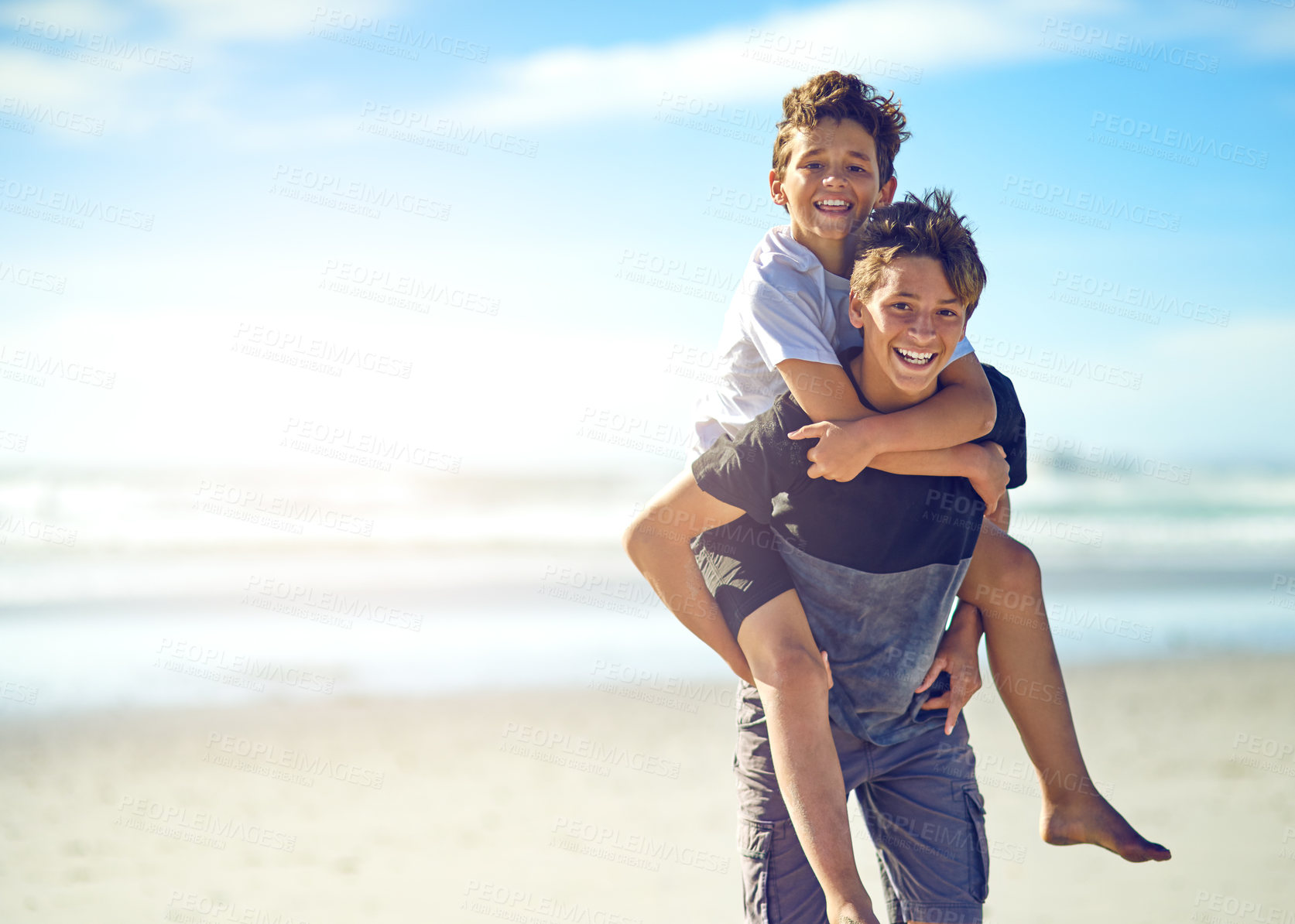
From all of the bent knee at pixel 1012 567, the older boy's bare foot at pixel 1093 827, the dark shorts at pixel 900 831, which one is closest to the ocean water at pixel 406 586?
the older boy's bare foot at pixel 1093 827

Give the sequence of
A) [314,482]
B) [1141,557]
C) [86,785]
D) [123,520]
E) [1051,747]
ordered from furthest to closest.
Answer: [314,482]
[123,520]
[1141,557]
[86,785]
[1051,747]

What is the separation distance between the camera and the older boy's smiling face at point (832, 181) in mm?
2527

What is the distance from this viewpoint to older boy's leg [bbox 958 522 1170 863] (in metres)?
2.49

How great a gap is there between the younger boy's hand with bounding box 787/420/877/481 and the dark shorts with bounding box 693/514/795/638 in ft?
0.97

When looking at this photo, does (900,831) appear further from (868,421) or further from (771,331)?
(771,331)

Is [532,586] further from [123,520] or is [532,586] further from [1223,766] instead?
[123,520]

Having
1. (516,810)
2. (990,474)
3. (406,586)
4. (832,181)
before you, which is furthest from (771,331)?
(406,586)

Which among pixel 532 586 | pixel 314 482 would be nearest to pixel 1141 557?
pixel 532 586

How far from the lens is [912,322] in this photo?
2.21 metres

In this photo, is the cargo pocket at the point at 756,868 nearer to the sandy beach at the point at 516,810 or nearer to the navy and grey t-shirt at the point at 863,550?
the navy and grey t-shirt at the point at 863,550

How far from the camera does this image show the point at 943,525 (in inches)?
91.7

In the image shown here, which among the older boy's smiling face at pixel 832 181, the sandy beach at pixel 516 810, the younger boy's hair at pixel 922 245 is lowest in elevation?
the sandy beach at pixel 516 810

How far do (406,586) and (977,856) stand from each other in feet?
34.5

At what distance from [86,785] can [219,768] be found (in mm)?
756
